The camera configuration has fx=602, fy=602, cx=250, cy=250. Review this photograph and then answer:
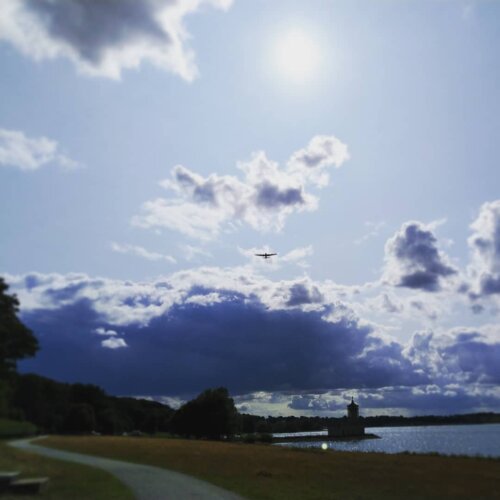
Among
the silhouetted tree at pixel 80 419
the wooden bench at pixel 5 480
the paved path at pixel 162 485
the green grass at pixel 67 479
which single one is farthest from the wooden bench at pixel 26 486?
the silhouetted tree at pixel 80 419

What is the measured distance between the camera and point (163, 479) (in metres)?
27.8

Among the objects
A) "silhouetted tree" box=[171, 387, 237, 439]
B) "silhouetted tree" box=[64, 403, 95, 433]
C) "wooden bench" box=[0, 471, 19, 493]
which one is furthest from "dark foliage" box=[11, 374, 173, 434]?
"silhouetted tree" box=[171, 387, 237, 439]

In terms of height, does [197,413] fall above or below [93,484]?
above

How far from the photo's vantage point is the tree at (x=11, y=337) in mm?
24750

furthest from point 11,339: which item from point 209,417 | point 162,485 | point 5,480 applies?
point 209,417

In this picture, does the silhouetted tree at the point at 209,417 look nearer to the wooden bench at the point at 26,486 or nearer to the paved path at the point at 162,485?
the paved path at the point at 162,485

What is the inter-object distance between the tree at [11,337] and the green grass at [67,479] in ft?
16.0

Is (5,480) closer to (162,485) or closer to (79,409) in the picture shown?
(162,485)

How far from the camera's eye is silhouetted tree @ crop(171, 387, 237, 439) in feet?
421

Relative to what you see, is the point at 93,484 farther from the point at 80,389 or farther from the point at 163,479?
the point at 80,389

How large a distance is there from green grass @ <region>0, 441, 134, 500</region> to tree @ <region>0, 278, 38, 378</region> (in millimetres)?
4877

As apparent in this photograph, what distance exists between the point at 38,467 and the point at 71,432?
2790 inches

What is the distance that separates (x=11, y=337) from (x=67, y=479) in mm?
7171

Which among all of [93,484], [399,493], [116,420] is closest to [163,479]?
[93,484]
